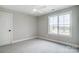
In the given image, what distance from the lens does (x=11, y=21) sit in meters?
3.48

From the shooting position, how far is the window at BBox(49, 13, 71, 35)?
2.78 metres

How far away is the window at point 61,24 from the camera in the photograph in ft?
9.11

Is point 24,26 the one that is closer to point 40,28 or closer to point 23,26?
point 23,26

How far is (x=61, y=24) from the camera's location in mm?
2867

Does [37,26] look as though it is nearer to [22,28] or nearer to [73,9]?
[22,28]

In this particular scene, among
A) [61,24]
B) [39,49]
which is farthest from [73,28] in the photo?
[39,49]

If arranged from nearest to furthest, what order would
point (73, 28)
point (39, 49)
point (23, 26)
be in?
point (39, 49)
point (73, 28)
point (23, 26)

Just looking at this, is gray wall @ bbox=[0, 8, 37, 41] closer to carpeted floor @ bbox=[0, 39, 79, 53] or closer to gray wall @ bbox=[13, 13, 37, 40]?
gray wall @ bbox=[13, 13, 37, 40]

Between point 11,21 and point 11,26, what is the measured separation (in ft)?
0.92

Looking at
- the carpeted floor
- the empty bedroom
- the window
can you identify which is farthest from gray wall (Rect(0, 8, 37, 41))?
the window

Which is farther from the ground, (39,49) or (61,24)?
(61,24)

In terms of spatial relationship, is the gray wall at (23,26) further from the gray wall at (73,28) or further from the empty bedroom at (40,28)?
the gray wall at (73,28)

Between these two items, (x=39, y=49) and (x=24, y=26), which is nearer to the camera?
(x=39, y=49)
